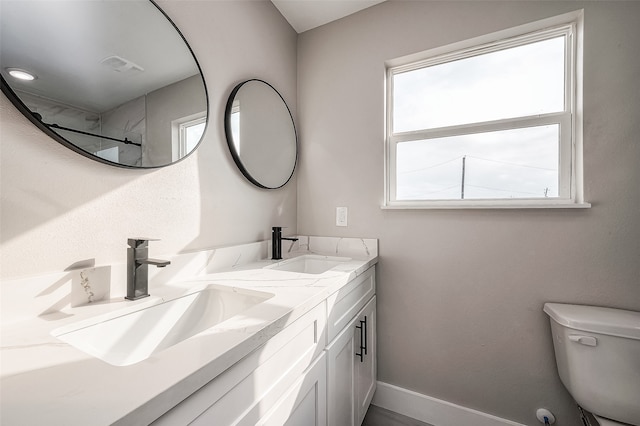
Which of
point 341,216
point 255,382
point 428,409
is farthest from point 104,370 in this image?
point 428,409

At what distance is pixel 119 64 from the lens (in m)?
0.89

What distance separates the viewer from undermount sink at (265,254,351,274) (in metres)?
1.52

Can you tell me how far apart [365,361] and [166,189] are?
4.23 feet

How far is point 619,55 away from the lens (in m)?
1.16

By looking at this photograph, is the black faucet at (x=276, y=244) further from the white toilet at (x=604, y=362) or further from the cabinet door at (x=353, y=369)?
the white toilet at (x=604, y=362)

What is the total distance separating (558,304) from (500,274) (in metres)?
0.25

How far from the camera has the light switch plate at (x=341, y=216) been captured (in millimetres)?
1732

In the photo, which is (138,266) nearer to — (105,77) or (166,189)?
(166,189)

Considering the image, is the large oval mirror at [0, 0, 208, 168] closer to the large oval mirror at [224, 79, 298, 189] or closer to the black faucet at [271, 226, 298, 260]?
the large oval mirror at [224, 79, 298, 189]

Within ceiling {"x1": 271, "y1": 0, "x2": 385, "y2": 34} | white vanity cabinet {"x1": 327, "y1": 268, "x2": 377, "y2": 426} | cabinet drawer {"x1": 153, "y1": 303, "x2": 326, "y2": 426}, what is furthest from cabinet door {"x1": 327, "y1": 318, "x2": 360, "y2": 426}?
ceiling {"x1": 271, "y1": 0, "x2": 385, "y2": 34}

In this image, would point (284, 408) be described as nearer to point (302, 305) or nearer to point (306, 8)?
point (302, 305)

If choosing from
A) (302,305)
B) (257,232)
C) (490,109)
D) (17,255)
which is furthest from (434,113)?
(17,255)

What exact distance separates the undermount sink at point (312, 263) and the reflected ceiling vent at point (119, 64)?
106 centimetres

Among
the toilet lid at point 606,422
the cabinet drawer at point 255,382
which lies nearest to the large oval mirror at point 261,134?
the cabinet drawer at point 255,382
